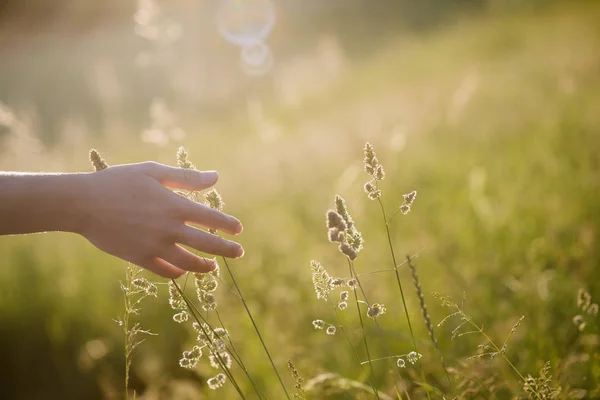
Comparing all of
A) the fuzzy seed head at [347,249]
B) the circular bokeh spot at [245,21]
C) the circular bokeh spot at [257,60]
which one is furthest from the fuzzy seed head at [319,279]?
the circular bokeh spot at [245,21]

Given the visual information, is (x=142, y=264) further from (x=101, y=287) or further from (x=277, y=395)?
(x=101, y=287)

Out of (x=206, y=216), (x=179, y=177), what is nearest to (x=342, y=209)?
(x=206, y=216)

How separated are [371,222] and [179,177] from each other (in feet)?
10.6

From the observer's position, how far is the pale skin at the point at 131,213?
1.46 meters

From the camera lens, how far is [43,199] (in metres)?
1.53

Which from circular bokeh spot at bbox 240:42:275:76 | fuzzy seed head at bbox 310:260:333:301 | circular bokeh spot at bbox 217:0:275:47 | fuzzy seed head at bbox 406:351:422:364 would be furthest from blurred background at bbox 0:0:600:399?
circular bokeh spot at bbox 217:0:275:47

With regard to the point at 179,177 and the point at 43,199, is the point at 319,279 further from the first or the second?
the point at 43,199

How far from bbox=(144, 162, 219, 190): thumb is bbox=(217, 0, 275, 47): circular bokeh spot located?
13.6 m

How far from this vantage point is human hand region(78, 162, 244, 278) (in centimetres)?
145

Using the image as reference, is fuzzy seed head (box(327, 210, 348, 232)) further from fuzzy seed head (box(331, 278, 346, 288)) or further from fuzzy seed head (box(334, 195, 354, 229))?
fuzzy seed head (box(331, 278, 346, 288))

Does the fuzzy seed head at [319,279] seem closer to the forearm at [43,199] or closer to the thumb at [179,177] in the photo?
the thumb at [179,177]

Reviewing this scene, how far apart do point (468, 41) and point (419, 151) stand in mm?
7700

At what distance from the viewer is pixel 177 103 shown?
12805mm

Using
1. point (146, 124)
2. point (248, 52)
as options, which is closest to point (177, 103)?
point (146, 124)
